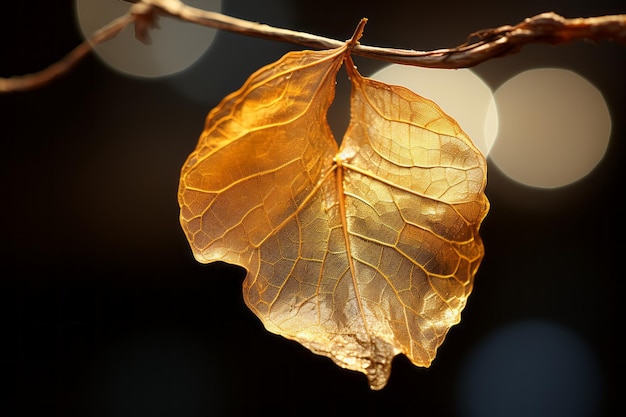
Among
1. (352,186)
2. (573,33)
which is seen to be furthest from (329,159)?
(573,33)

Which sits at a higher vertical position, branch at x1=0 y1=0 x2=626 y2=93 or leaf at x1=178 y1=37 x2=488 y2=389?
branch at x1=0 y1=0 x2=626 y2=93

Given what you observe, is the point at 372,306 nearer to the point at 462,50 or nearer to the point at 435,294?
the point at 435,294

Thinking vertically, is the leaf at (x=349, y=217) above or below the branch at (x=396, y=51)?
below

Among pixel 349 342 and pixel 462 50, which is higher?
pixel 462 50
